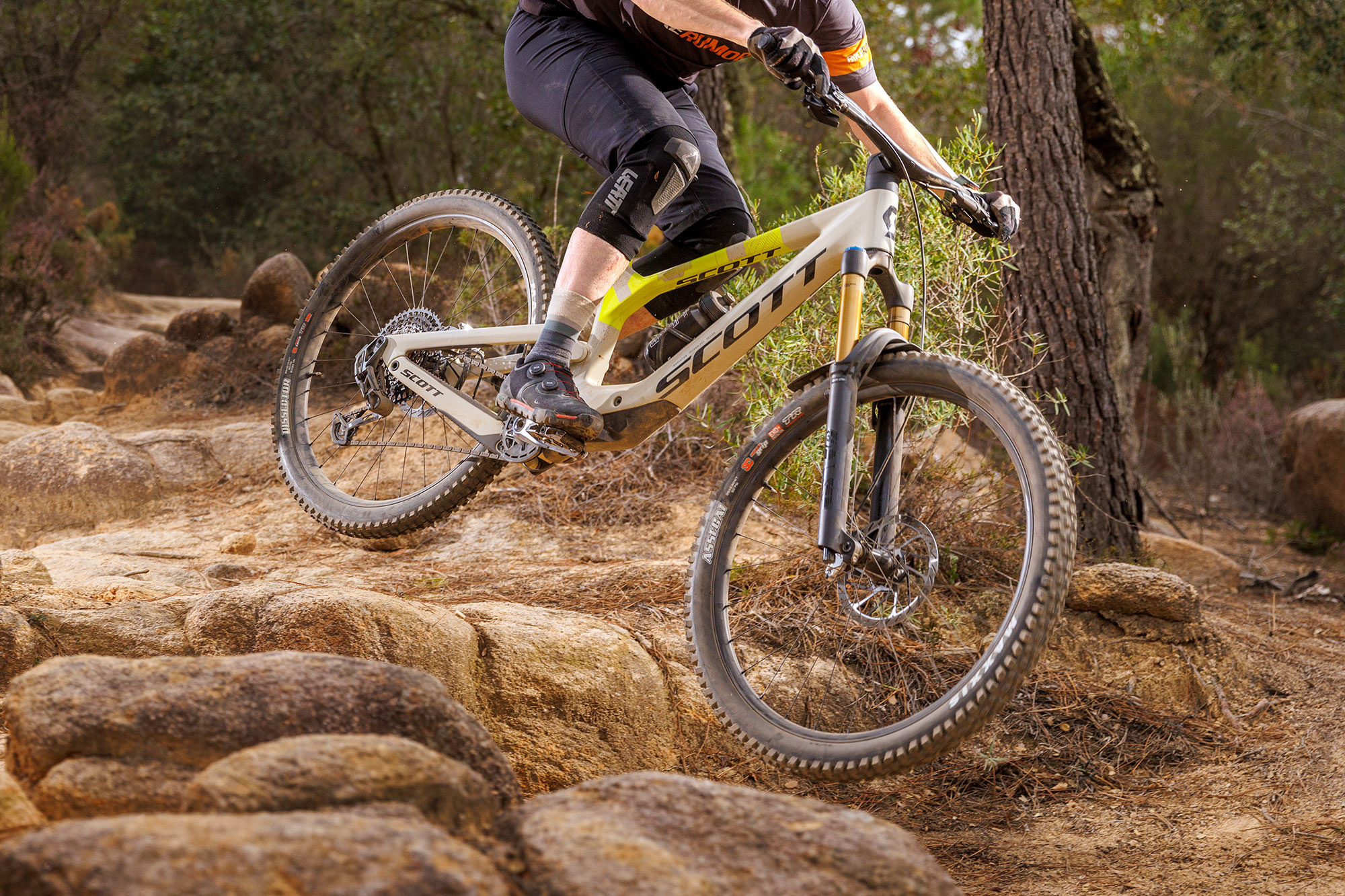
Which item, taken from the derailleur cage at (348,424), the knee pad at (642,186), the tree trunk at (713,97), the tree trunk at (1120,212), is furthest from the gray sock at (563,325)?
the tree trunk at (1120,212)

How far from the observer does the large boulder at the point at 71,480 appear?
4176 millimetres

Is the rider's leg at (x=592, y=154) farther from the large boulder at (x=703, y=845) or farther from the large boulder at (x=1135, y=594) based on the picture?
the large boulder at (x=1135, y=594)

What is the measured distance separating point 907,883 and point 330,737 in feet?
2.68

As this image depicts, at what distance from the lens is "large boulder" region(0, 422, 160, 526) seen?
4176 millimetres

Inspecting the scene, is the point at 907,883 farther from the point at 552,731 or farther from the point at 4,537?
the point at 4,537

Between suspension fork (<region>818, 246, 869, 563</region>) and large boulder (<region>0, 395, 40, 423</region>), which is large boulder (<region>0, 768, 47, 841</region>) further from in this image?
large boulder (<region>0, 395, 40, 423</region>)

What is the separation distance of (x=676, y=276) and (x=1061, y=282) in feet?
7.53

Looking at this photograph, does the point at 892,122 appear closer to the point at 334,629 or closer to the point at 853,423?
the point at 853,423

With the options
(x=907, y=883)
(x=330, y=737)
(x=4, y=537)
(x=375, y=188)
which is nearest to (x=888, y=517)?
(x=907, y=883)

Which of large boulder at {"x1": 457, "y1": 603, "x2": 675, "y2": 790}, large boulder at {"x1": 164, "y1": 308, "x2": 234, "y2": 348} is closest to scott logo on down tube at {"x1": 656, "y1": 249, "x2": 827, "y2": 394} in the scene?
large boulder at {"x1": 457, "y1": 603, "x2": 675, "y2": 790}

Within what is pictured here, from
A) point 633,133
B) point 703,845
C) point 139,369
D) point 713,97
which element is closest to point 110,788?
point 703,845

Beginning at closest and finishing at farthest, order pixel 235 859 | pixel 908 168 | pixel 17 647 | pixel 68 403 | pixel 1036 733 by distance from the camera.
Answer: pixel 235 859, pixel 17 647, pixel 908 168, pixel 1036 733, pixel 68 403

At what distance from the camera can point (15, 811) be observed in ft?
4.59

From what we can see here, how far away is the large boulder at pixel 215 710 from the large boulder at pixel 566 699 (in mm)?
857
